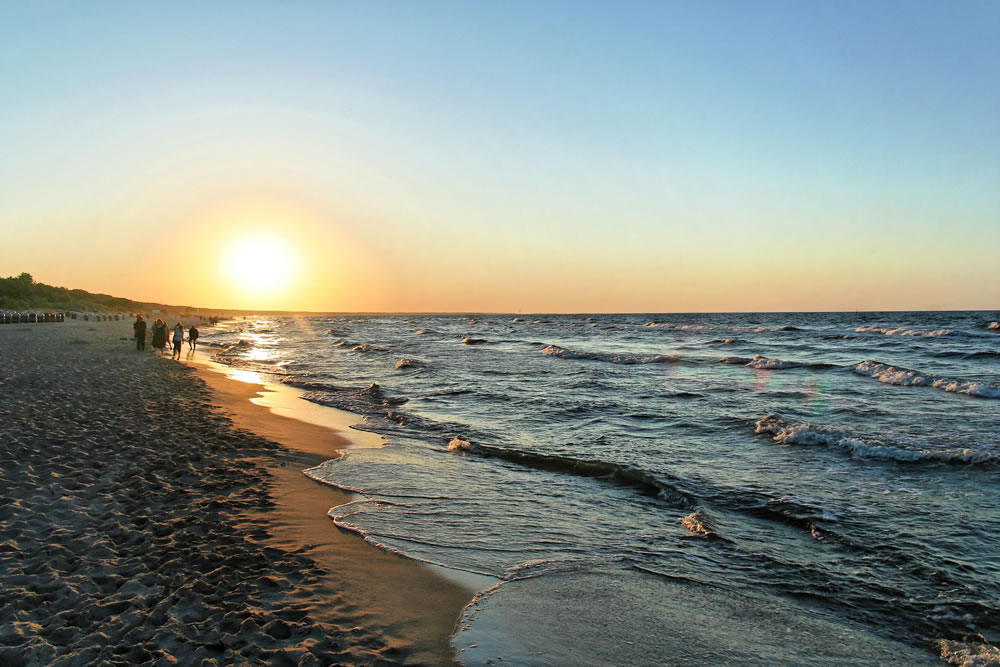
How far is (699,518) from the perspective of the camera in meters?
8.98

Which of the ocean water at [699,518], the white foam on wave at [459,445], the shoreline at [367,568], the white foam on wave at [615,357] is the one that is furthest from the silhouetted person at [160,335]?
the white foam on wave at [459,445]

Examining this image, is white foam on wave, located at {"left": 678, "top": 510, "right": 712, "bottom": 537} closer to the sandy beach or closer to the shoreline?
the shoreline

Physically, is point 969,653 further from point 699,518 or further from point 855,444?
point 855,444

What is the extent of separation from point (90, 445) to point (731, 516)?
38.2 feet

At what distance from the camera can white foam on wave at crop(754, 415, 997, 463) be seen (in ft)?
40.0

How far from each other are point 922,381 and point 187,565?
28694 millimetres

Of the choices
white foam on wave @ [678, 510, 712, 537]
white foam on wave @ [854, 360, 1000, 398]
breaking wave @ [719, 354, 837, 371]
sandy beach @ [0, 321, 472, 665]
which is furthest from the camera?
breaking wave @ [719, 354, 837, 371]

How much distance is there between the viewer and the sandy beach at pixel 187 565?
469 cm

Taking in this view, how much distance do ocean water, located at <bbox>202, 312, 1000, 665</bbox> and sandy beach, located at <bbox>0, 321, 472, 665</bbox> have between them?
0.68 meters

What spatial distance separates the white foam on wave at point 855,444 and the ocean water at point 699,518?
0.20 ft

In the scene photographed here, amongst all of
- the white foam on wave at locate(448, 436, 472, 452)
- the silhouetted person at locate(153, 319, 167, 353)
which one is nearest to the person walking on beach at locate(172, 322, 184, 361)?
the silhouetted person at locate(153, 319, 167, 353)

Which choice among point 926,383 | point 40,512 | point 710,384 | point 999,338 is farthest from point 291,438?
point 999,338

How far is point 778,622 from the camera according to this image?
5875 millimetres

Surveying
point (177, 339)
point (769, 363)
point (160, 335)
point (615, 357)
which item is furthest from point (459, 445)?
point (160, 335)
